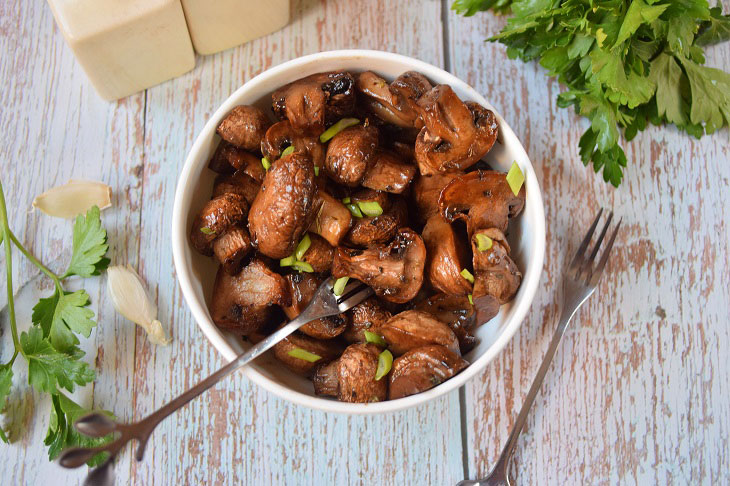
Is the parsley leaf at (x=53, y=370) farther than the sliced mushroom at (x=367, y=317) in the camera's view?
Yes

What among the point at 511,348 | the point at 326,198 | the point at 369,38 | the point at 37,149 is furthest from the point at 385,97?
the point at 37,149

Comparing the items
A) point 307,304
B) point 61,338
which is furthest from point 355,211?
point 61,338

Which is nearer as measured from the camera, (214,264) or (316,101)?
(316,101)

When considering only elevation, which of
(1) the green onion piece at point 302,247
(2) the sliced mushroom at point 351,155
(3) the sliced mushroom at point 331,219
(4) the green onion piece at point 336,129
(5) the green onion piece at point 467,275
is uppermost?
(4) the green onion piece at point 336,129

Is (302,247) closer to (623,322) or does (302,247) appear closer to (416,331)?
(416,331)

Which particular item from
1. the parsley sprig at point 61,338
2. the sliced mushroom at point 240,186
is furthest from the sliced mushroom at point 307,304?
the parsley sprig at point 61,338

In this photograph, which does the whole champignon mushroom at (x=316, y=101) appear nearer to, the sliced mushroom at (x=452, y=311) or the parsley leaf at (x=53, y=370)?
the sliced mushroom at (x=452, y=311)
